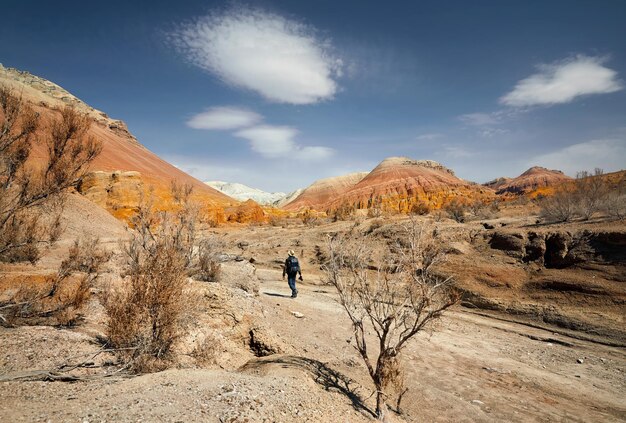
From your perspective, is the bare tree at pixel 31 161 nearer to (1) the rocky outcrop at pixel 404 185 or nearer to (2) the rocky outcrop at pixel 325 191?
(1) the rocky outcrop at pixel 404 185

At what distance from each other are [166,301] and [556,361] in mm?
9426

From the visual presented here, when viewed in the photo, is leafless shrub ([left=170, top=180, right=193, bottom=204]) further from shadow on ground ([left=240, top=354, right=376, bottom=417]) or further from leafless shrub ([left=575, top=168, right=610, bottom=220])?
leafless shrub ([left=575, top=168, right=610, bottom=220])

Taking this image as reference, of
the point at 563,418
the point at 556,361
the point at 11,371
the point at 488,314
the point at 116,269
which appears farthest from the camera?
the point at 488,314

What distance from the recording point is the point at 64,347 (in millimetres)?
4621

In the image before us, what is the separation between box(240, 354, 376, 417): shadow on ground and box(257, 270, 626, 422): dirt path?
27 centimetres

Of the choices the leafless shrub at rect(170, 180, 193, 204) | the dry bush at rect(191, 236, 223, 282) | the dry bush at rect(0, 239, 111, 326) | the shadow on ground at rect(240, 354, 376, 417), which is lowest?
the shadow on ground at rect(240, 354, 376, 417)

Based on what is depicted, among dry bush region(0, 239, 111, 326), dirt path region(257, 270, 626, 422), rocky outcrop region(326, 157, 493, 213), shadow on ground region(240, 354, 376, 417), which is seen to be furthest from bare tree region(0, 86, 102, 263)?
rocky outcrop region(326, 157, 493, 213)

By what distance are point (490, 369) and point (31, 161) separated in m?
10.9

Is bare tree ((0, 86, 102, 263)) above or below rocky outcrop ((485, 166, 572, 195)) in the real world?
below

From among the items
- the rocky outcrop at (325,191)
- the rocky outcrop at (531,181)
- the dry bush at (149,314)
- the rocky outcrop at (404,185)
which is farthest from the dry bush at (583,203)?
the rocky outcrop at (325,191)

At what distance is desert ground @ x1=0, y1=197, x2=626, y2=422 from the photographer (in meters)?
3.42

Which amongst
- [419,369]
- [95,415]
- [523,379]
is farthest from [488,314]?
[95,415]

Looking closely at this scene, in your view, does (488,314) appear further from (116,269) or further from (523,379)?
(116,269)

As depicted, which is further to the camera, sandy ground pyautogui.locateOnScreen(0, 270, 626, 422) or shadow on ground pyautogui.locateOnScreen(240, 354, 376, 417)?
shadow on ground pyautogui.locateOnScreen(240, 354, 376, 417)
